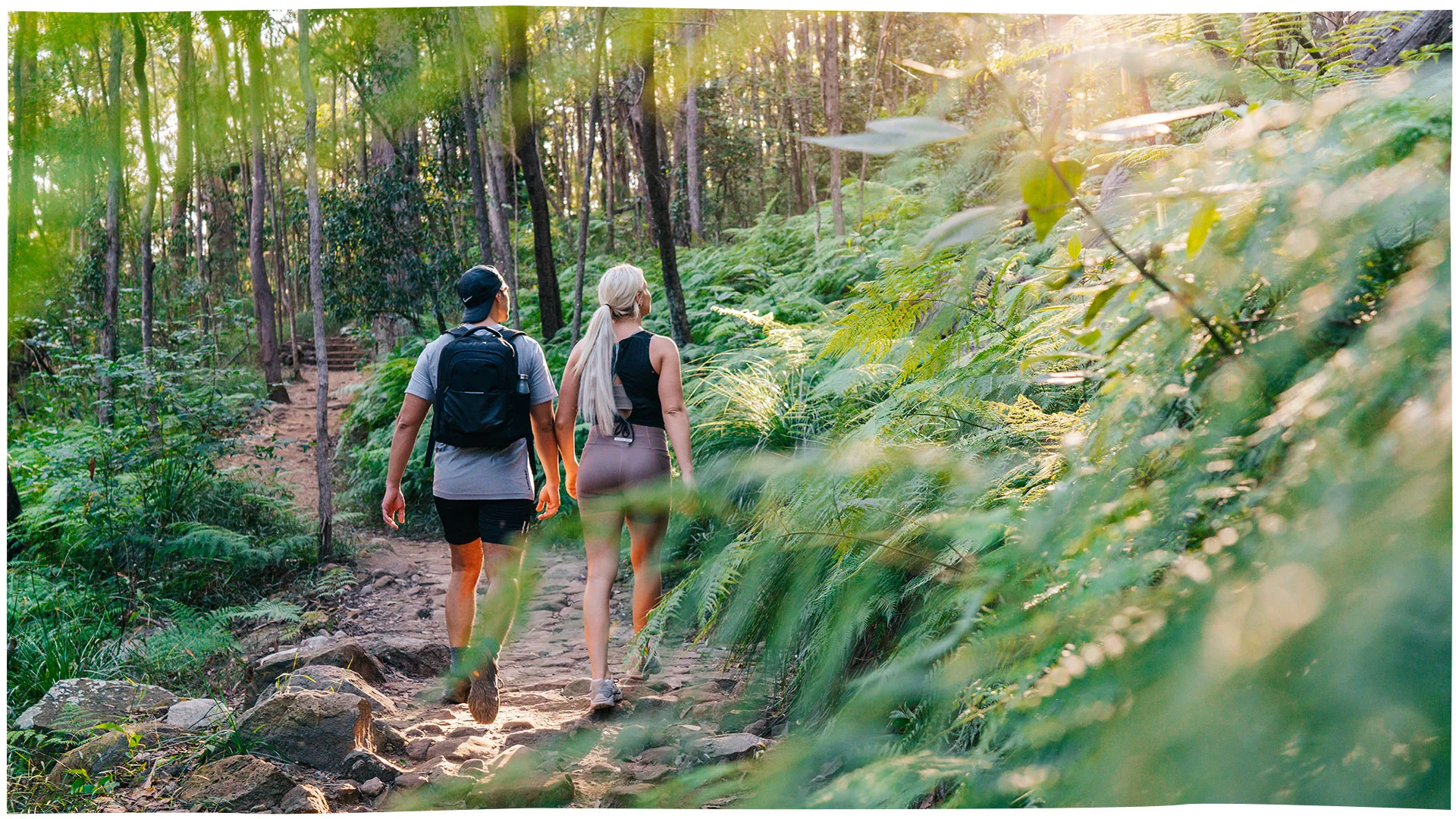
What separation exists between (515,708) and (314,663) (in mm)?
823

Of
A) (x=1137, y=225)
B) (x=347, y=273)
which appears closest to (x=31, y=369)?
(x=347, y=273)

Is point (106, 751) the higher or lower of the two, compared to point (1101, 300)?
lower

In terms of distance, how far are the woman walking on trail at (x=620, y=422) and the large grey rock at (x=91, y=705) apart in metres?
1.43

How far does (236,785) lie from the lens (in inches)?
75.7

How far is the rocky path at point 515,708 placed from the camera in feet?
5.10

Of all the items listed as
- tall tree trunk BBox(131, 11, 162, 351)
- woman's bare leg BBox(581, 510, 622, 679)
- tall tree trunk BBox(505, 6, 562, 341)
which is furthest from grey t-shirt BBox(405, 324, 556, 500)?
tall tree trunk BBox(505, 6, 562, 341)

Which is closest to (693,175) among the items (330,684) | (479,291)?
(479,291)

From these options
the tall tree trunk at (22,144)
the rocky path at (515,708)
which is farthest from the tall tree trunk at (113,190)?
the rocky path at (515,708)

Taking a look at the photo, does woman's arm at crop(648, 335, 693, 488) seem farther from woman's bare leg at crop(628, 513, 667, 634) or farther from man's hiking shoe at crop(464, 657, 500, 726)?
man's hiking shoe at crop(464, 657, 500, 726)

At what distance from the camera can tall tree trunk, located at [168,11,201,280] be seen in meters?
10.3

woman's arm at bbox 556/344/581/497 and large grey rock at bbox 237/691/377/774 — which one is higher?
woman's arm at bbox 556/344/581/497

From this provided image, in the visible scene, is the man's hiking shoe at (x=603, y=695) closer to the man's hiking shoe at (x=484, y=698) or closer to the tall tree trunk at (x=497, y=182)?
the man's hiking shoe at (x=484, y=698)

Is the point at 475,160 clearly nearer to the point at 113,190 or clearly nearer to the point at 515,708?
the point at 113,190

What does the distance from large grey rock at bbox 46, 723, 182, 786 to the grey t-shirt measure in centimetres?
104
